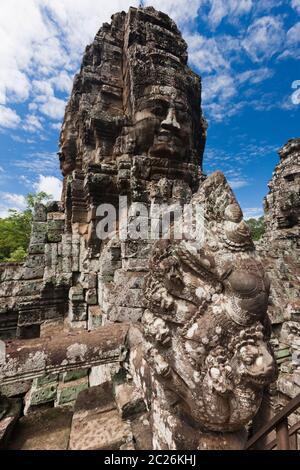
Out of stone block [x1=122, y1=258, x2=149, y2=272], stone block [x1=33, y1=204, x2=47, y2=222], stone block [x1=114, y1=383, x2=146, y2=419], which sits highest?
stone block [x1=33, y1=204, x2=47, y2=222]

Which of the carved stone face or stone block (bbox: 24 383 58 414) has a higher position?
the carved stone face

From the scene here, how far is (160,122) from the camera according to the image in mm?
4051

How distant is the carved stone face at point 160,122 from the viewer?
4.01 metres

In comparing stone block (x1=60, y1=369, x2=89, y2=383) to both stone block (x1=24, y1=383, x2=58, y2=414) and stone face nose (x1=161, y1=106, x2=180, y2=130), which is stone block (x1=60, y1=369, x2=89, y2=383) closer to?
stone block (x1=24, y1=383, x2=58, y2=414)

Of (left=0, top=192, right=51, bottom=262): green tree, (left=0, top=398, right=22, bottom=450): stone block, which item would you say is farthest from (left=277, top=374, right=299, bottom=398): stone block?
(left=0, top=192, right=51, bottom=262): green tree

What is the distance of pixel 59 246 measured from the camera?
5.08 meters

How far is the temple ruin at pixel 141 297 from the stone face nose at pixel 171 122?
28 millimetres

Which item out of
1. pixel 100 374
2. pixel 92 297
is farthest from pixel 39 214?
pixel 100 374

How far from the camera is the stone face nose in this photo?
3.97 meters

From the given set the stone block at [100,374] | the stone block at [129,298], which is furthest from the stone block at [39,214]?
the stone block at [100,374]

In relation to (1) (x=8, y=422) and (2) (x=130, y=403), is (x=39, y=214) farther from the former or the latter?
(2) (x=130, y=403)

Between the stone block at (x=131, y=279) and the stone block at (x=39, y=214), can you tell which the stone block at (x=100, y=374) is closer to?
the stone block at (x=131, y=279)

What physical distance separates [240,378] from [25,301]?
15.6 feet
